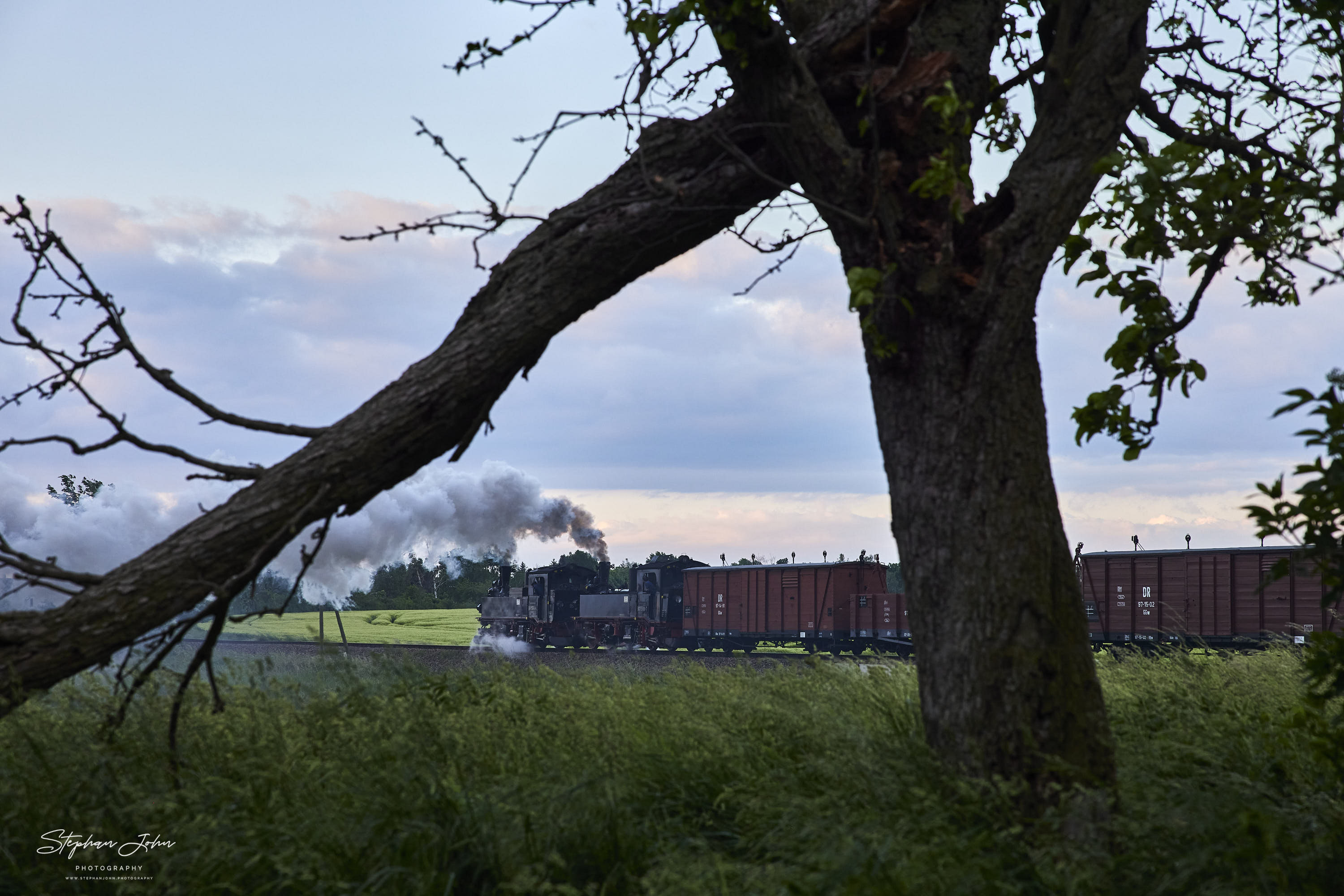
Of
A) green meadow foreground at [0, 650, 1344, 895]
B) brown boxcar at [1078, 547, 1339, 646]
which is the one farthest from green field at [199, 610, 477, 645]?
brown boxcar at [1078, 547, 1339, 646]

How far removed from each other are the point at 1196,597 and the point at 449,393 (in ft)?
61.2

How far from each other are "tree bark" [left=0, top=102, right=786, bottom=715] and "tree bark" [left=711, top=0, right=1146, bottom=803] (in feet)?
1.76

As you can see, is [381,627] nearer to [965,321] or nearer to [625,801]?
[625,801]

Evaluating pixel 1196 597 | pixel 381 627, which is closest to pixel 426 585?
pixel 381 627

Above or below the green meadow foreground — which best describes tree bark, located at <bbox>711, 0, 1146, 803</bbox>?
above

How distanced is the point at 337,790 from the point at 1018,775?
2.94 meters

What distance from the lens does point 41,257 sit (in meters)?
4.73

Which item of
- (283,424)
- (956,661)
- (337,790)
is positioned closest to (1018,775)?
(956,661)

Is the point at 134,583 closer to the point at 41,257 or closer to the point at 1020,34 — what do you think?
the point at 41,257
